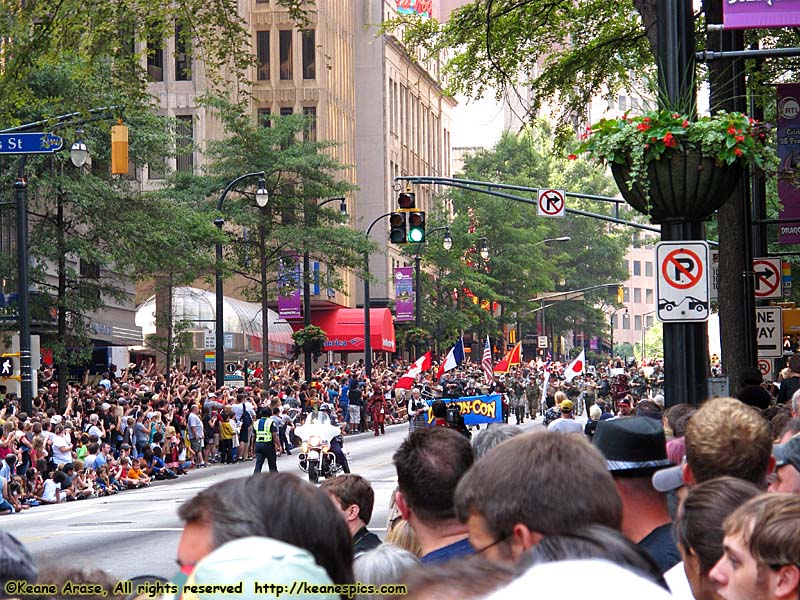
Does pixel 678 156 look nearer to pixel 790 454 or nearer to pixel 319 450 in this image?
pixel 790 454

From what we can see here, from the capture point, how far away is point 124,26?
15.3 m

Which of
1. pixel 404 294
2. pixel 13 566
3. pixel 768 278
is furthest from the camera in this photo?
pixel 404 294

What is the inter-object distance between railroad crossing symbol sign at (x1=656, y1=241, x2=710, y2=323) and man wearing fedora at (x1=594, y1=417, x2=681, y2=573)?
542cm

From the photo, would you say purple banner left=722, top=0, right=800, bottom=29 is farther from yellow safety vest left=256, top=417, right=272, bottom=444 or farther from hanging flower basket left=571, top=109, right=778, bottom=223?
yellow safety vest left=256, top=417, right=272, bottom=444

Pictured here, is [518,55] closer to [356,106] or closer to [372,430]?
[372,430]

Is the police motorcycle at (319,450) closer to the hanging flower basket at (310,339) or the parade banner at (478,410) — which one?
the parade banner at (478,410)

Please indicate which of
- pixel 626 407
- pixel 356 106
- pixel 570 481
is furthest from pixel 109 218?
pixel 356 106

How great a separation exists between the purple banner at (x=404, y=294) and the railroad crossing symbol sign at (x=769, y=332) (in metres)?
51.2

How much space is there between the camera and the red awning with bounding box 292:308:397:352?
7325 cm

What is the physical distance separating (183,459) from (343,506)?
29421mm

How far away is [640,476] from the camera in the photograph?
19.5 ft

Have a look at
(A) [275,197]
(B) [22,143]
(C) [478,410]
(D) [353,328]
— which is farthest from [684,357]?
(D) [353,328]

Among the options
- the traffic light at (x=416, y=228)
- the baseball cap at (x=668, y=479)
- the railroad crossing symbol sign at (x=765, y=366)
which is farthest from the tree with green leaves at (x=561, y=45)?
the baseball cap at (x=668, y=479)

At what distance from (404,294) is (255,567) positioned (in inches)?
2904
